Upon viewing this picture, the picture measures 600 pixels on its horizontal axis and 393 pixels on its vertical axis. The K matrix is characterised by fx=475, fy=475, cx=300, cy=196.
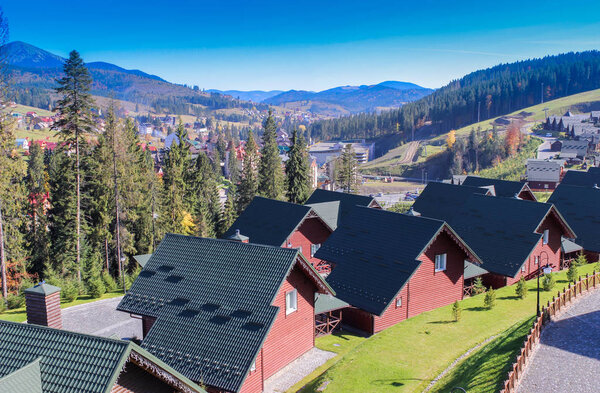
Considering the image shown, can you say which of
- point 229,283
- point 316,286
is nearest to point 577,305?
point 316,286

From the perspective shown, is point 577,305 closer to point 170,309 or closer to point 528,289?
point 528,289

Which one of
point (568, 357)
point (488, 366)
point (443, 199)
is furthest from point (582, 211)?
point (488, 366)

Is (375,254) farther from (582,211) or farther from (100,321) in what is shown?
(582,211)

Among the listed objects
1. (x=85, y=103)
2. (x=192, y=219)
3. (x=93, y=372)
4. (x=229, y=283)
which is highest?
(x=85, y=103)

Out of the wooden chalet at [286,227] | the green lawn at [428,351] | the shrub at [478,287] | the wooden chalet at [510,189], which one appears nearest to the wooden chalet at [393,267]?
the green lawn at [428,351]

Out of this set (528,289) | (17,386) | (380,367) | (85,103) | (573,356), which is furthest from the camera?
(85,103)

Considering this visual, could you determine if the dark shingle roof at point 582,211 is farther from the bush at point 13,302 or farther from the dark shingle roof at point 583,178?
the bush at point 13,302
